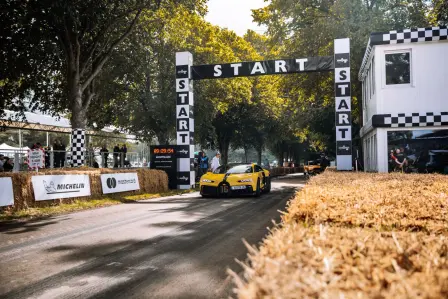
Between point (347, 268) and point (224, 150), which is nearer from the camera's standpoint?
point (347, 268)

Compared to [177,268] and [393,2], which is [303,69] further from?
[177,268]

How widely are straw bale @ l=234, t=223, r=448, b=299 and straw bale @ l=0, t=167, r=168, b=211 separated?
453 inches

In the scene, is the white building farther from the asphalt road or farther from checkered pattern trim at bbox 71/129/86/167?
checkered pattern trim at bbox 71/129/86/167

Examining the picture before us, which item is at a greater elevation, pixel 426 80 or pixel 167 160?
pixel 426 80

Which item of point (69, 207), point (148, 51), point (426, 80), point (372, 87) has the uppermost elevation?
point (148, 51)

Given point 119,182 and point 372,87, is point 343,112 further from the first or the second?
point 119,182

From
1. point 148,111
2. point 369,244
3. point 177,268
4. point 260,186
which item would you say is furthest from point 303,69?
point 369,244

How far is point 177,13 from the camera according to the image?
23.5 meters

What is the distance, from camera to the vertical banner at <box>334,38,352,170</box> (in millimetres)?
18438

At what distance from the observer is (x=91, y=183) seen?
15.0 metres

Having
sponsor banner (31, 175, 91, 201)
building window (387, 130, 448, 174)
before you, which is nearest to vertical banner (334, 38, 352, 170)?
building window (387, 130, 448, 174)

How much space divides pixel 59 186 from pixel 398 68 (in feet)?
41.6

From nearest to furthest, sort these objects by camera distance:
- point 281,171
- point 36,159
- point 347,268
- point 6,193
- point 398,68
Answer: point 347,268
point 6,193
point 36,159
point 398,68
point 281,171

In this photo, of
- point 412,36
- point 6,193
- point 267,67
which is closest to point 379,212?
point 6,193
